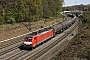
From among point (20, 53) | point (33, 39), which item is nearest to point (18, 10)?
point (33, 39)

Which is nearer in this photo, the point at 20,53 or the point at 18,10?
the point at 20,53

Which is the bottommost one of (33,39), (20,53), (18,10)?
(20,53)

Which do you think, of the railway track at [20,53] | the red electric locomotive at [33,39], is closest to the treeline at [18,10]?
the red electric locomotive at [33,39]

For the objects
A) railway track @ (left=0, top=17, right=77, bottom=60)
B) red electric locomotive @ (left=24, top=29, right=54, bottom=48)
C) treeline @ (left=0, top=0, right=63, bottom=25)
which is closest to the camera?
railway track @ (left=0, top=17, right=77, bottom=60)

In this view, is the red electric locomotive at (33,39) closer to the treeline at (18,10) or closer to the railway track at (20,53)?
the railway track at (20,53)

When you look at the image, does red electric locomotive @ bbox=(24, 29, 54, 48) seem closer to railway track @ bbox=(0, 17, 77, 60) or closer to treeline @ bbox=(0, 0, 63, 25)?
railway track @ bbox=(0, 17, 77, 60)

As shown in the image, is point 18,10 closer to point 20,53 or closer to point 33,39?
point 33,39

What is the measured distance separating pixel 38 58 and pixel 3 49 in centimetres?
811

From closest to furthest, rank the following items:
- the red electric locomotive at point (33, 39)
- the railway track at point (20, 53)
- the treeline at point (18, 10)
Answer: the railway track at point (20, 53), the red electric locomotive at point (33, 39), the treeline at point (18, 10)

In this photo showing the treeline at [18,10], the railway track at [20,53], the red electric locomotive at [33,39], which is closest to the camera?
the railway track at [20,53]

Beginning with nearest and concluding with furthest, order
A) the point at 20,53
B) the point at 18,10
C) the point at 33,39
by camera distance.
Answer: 1. the point at 20,53
2. the point at 33,39
3. the point at 18,10

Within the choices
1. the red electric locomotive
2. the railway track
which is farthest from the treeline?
the railway track

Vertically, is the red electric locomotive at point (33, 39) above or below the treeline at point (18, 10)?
below

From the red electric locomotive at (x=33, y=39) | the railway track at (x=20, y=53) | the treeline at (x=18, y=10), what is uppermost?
the treeline at (x=18, y=10)
